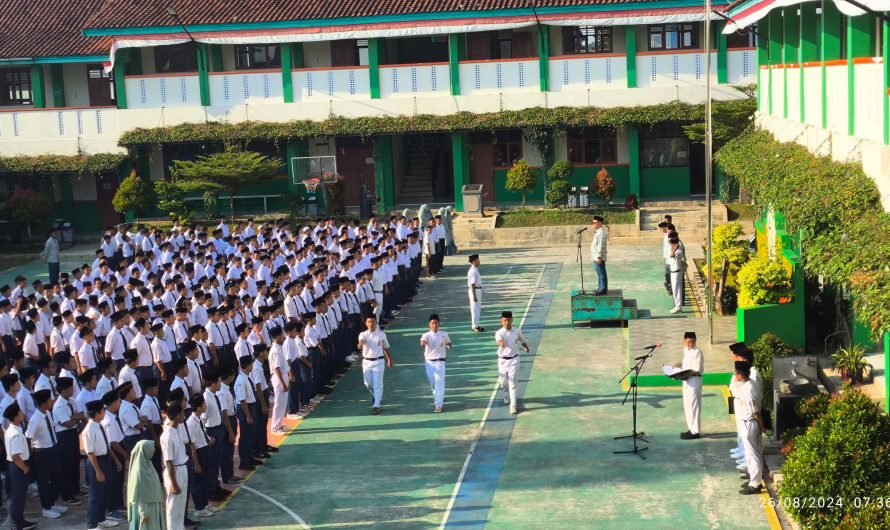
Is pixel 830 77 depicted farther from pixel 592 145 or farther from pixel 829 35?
pixel 592 145

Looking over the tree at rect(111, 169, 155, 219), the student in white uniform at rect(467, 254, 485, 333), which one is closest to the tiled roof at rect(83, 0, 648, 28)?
the tree at rect(111, 169, 155, 219)

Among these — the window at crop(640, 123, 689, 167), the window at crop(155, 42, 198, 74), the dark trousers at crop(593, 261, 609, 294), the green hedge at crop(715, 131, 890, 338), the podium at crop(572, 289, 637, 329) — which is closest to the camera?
the green hedge at crop(715, 131, 890, 338)

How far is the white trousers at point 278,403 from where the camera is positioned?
1644 centimetres

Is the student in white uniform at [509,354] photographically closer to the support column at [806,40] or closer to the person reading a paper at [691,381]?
the person reading a paper at [691,381]

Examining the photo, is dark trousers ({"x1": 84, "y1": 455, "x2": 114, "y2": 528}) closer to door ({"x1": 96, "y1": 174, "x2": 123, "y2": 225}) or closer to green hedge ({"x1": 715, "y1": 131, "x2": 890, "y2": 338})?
green hedge ({"x1": 715, "y1": 131, "x2": 890, "y2": 338})

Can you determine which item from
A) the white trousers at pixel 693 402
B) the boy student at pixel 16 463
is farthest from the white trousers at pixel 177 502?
the white trousers at pixel 693 402

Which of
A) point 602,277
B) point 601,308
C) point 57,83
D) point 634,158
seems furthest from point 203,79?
point 601,308

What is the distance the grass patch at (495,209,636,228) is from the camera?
33.3m

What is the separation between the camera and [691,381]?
1507cm

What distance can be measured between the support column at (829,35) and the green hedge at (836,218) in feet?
4.55

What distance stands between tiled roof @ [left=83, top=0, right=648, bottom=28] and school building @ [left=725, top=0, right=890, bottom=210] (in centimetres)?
1019

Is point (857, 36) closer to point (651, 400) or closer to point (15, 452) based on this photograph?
point (651, 400)

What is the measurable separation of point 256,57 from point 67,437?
25987 millimetres

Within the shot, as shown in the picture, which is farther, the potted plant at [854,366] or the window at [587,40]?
the window at [587,40]
